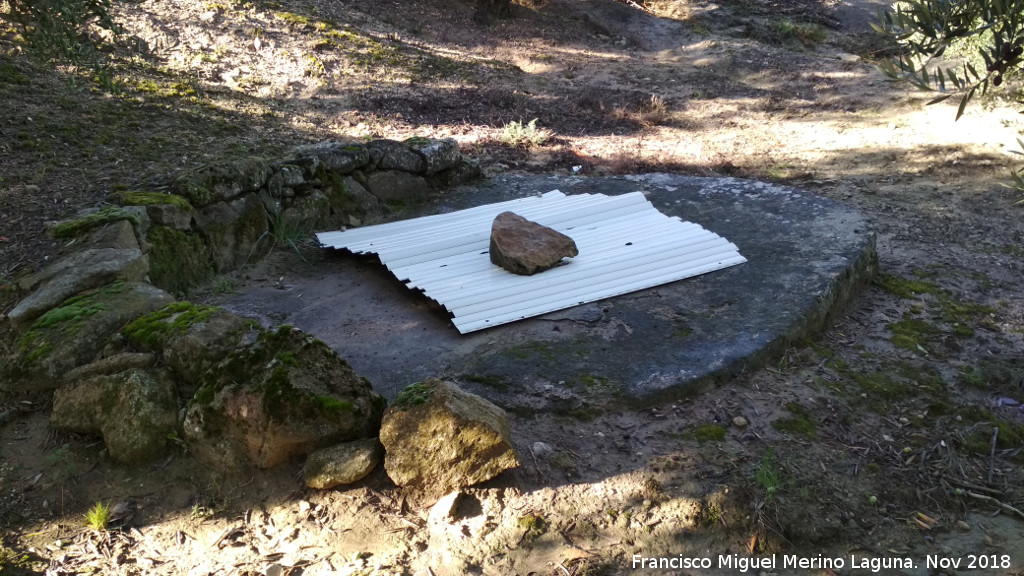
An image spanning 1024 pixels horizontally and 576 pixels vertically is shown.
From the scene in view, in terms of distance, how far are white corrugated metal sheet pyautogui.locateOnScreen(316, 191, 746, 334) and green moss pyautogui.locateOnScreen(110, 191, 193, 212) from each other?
105 cm

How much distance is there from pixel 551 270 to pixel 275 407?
2.39 metres

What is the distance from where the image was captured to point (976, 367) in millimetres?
4406

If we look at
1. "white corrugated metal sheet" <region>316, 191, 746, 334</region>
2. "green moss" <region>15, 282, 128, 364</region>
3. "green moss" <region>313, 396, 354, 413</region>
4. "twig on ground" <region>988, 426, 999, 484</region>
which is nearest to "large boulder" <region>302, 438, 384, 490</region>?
"green moss" <region>313, 396, 354, 413</region>

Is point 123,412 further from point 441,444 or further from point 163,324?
point 441,444

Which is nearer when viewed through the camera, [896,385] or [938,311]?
[896,385]

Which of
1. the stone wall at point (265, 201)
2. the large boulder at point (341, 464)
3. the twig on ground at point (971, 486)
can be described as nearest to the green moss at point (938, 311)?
the twig on ground at point (971, 486)

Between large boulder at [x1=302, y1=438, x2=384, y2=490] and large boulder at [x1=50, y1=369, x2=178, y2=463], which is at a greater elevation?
large boulder at [x1=50, y1=369, x2=178, y2=463]

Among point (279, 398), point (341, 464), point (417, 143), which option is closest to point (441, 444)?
point (341, 464)

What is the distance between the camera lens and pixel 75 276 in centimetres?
404

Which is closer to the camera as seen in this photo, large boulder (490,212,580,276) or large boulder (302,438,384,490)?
large boulder (302,438,384,490)

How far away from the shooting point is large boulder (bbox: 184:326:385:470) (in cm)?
309

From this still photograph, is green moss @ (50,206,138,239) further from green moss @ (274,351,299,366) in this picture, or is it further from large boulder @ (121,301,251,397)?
green moss @ (274,351,299,366)

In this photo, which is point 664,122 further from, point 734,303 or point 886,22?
point 886,22

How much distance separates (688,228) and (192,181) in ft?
Result: 12.1
